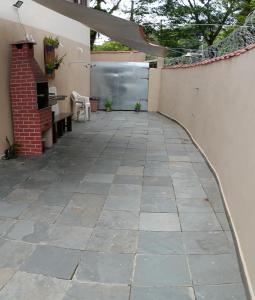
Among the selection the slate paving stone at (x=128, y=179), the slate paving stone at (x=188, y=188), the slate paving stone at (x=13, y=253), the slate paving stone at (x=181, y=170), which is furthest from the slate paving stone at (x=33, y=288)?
the slate paving stone at (x=181, y=170)

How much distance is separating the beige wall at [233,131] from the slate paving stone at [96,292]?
0.95 metres

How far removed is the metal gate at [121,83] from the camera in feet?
42.6

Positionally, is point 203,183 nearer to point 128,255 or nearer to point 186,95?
point 128,255

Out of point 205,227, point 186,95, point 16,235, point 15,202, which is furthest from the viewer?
point 186,95

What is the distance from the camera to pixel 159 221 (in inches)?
137

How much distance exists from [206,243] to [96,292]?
1.19 m

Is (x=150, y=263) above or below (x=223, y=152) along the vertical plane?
below

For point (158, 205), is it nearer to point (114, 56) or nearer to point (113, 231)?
point (113, 231)

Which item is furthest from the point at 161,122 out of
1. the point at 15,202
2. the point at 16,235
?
the point at 16,235

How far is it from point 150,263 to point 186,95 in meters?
6.62

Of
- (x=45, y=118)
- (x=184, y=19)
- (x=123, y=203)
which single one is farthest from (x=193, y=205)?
(x=184, y=19)

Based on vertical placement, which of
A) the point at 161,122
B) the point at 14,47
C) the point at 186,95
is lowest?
the point at 161,122

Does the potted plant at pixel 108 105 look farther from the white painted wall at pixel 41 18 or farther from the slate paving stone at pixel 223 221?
the slate paving stone at pixel 223 221

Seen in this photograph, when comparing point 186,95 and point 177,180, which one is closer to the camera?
point 177,180
